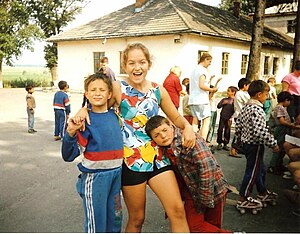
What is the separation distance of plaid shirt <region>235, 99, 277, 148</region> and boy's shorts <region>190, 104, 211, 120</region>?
8.11 feet

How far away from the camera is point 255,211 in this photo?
3676 mm

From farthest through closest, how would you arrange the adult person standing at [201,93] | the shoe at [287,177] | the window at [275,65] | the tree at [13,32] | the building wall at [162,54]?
1. the tree at [13,32]
2. the window at [275,65]
3. the building wall at [162,54]
4. the adult person standing at [201,93]
5. the shoe at [287,177]

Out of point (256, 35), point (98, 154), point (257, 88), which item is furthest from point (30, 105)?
point (256, 35)

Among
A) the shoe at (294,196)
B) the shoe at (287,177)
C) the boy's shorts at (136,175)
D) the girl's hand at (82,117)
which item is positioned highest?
the girl's hand at (82,117)

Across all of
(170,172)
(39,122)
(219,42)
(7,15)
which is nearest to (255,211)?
(170,172)

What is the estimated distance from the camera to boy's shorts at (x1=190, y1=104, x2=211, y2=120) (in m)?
6.32

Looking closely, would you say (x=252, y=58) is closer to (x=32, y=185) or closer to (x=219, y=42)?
(x=219, y=42)

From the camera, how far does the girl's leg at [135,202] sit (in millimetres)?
2416

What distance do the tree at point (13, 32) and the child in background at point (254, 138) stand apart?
28.9 m

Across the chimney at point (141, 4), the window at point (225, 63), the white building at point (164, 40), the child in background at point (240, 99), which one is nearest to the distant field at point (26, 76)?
the white building at point (164, 40)

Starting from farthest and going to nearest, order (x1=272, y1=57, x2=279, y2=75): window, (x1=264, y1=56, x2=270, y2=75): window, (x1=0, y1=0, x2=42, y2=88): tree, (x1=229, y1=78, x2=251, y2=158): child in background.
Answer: (x1=0, y1=0, x2=42, y2=88): tree, (x1=272, y1=57, x2=279, y2=75): window, (x1=264, y1=56, x2=270, y2=75): window, (x1=229, y1=78, x2=251, y2=158): child in background

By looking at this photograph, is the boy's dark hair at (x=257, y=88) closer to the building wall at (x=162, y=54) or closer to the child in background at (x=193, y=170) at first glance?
the child in background at (x=193, y=170)

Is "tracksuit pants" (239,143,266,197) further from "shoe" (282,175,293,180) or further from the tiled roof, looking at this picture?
the tiled roof

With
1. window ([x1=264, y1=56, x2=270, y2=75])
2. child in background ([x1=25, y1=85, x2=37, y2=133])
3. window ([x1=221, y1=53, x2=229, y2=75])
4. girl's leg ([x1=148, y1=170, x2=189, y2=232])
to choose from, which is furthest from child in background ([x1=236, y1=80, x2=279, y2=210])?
window ([x1=264, y1=56, x2=270, y2=75])
